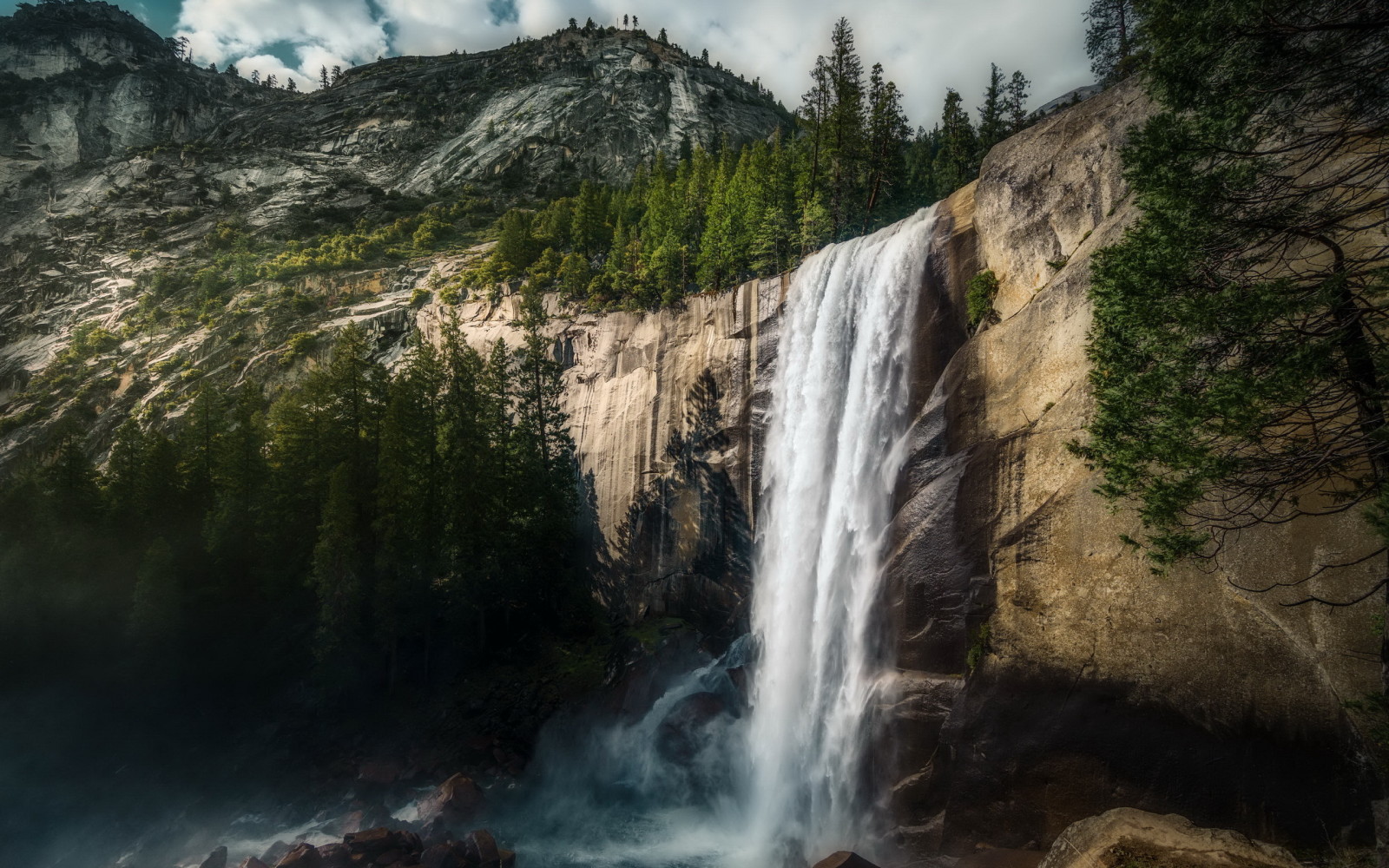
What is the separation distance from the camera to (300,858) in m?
16.4

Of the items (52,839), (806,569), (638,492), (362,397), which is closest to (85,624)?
(52,839)

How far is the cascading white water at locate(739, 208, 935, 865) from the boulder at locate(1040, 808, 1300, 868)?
573 centimetres

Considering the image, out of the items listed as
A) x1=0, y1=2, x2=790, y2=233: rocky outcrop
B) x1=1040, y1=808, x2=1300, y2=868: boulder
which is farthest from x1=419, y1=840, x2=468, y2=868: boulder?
x1=0, y1=2, x2=790, y2=233: rocky outcrop

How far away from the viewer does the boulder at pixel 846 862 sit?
13.3 m

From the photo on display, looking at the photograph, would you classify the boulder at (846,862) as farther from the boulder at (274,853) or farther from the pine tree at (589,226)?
the pine tree at (589,226)

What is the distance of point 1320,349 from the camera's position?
24.9ft

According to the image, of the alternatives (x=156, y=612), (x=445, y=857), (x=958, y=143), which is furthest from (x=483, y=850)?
(x=958, y=143)

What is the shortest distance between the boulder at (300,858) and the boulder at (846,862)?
529 inches

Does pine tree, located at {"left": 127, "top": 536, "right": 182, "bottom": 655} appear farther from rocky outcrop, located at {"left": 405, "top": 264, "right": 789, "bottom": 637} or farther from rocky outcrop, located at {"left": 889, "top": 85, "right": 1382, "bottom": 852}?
rocky outcrop, located at {"left": 889, "top": 85, "right": 1382, "bottom": 852}

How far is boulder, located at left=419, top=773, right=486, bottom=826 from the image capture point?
19797 millimetres

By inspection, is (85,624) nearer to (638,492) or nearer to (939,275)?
(638,492)

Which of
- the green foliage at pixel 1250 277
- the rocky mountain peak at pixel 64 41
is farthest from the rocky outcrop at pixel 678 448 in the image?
the rocky mountain peak at pixel 64 41

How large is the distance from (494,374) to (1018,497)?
2681 cm

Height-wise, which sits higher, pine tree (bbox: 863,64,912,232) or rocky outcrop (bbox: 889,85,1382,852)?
pine tree (bbox: 863,64,912,232)
